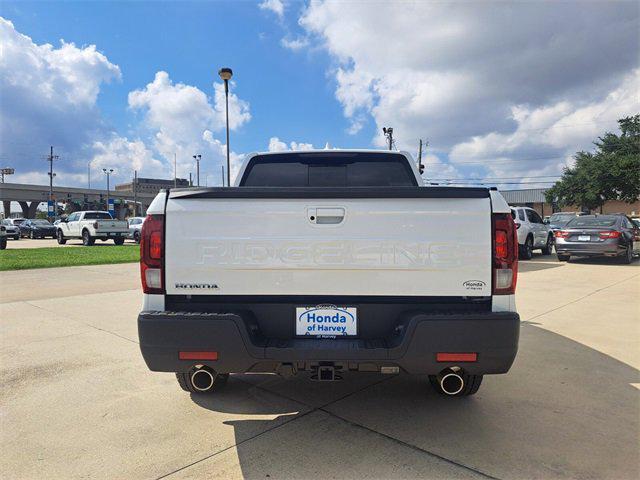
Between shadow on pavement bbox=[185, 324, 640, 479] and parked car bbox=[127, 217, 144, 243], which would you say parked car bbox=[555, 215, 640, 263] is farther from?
parked car bbox=[127, 217, 144, 243]

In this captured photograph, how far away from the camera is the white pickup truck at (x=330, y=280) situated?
2.67m

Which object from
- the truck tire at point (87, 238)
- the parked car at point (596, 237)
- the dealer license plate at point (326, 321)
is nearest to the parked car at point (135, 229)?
the truck tire at point (87, 238)

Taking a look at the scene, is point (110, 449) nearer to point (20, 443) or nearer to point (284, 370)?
point (20, 443)

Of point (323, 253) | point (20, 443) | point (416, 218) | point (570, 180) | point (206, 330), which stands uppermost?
point (570, 180)

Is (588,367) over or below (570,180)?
below

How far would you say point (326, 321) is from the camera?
2.79m

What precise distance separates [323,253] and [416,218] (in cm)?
61

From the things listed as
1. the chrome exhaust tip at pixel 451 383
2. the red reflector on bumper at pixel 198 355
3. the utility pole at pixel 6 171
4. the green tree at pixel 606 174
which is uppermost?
the utility pole at pixel 6 171

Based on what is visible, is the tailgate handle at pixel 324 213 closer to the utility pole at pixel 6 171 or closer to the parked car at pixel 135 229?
the parked car at pixel 135 229

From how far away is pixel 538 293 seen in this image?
28.4ft

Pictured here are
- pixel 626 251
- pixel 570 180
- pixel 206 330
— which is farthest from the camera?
pixel 570 180

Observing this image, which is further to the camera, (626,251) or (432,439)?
(626,251)

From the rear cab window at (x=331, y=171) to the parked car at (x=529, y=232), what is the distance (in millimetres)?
11865

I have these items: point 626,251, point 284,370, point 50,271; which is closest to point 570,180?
point 626,251
